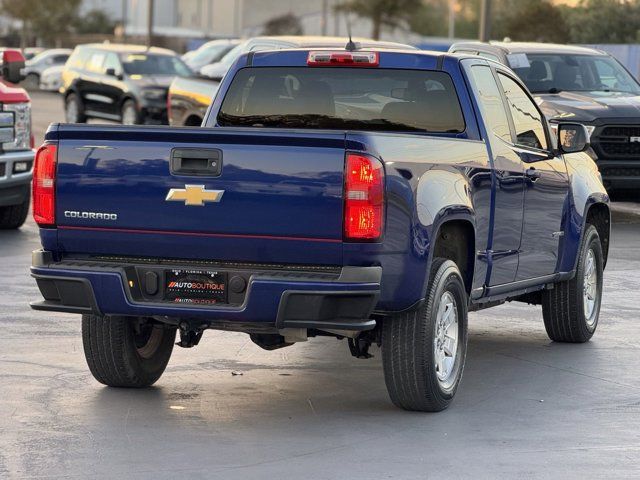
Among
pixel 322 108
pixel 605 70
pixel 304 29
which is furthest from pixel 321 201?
pixel 304 29

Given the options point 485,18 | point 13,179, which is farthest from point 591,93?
point 485,18

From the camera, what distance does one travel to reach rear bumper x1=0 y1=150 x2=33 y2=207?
50.3ft

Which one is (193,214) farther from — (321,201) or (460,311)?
(460,311)

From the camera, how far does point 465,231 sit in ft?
27.6

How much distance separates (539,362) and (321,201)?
293 cm

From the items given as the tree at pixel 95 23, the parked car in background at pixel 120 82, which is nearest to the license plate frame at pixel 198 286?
the parked car in background at pixel 120 82

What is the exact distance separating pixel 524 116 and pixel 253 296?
2.99 m

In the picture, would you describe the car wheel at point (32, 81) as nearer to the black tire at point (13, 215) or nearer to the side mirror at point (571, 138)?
the black tire at point (13, 215)

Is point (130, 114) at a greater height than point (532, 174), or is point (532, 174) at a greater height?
point (532, 174)

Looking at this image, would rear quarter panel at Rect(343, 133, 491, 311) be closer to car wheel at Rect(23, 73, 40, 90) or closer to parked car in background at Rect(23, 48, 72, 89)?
car wheel at Rect(23, 73, 40, 90)

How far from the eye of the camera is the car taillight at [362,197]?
7113mm

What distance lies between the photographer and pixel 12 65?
15.8 meters

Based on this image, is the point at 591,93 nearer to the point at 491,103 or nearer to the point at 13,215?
the point at 13,215

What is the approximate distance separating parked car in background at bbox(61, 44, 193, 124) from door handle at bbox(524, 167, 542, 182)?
2059 centimetres
